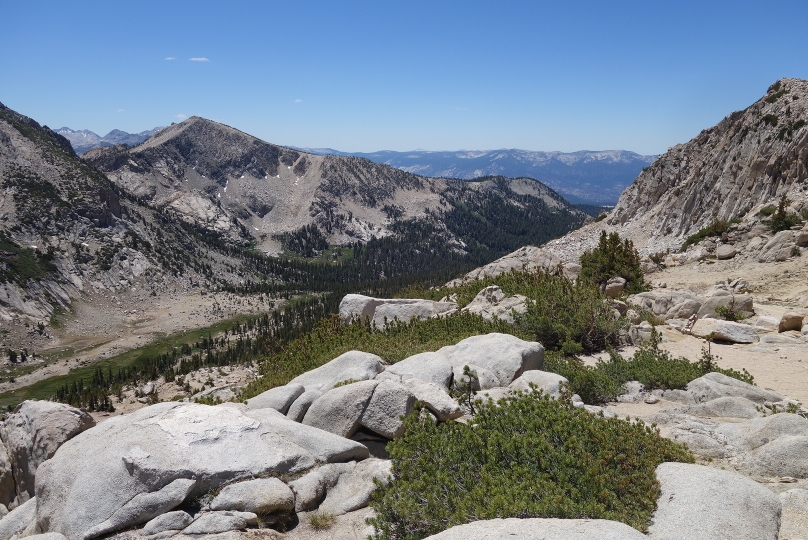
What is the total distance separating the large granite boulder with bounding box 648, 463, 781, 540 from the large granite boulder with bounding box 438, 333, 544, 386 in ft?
19.3

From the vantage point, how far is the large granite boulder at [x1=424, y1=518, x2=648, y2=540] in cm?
461

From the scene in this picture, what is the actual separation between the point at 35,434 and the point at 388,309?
13.5 metres

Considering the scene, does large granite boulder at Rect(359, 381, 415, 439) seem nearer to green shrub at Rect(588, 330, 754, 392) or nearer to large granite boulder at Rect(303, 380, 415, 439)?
large granite boulder at Rect(303, 380, 415, 439)

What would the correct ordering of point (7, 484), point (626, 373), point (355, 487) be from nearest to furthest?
point (355, 487) < point (7, 484) < point (626, 373)

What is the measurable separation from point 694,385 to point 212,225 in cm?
19174

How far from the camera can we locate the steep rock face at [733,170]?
35.9 m

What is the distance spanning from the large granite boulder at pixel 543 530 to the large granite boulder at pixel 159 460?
12.9 feet

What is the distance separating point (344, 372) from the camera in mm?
11781

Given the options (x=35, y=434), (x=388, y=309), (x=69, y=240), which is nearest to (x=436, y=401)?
(x=35, y=434)

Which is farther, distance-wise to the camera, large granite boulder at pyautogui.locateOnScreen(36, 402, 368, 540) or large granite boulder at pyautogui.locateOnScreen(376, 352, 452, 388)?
large granite boulder at pyautogui.locateOnScreen(376, 352, 452, 388)

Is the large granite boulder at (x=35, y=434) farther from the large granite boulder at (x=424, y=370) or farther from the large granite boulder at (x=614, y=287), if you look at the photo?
the large granite boulder at (x=614, y=287)

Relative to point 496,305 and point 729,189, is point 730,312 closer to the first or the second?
point 496,305

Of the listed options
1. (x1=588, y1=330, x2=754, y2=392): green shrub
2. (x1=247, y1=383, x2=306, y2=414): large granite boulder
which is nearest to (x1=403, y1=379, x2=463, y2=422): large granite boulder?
(x1=247, y1=383, x2=306, y2=414): large granite boulder

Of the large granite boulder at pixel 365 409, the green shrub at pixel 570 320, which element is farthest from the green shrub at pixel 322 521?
the green shrub at pixel 570 320
